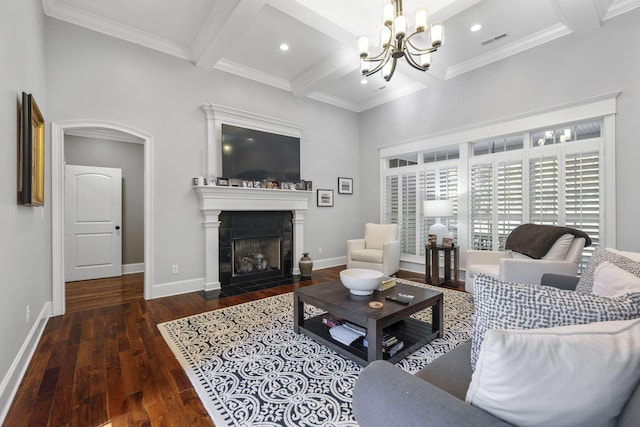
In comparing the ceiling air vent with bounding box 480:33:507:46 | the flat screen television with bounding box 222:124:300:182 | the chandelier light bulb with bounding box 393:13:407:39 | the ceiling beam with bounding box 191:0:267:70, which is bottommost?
the flat screen television with bounding box 222:124:300:182

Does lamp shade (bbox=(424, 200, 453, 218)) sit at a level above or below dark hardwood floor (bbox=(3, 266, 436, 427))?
above

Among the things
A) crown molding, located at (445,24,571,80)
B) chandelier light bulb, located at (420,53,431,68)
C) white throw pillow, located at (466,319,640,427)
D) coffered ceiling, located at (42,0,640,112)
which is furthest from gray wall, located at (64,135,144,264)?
white throw pillow, located at (466,319,640,427)

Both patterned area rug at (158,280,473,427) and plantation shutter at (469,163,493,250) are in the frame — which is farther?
plantation shutter at (469,163,493,250)

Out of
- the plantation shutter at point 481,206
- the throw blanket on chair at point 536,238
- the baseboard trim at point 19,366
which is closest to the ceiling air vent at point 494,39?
the plantation shutter at point 481,206

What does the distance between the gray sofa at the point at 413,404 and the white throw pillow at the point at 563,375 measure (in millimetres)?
45

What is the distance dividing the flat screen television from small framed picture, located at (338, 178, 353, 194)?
109cm

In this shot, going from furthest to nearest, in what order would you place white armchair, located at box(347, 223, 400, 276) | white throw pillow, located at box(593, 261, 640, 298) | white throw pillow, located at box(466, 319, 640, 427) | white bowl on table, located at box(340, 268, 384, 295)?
white armchair, located at box(347, 223, 400, 276) → white bowl on table, located at box(340, 268, 384, 295) → white throw pillow, located at box(593, 261, 640, 298) → white throw pillow, located at box(466, 319, 640, 427)

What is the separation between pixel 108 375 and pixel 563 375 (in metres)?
2.50

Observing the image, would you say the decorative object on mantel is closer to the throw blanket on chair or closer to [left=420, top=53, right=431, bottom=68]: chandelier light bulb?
the throw blanket on chair

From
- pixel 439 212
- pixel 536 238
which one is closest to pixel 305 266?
pixel 439 212

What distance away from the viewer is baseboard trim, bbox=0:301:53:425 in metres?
1.62

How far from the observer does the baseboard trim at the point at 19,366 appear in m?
1.62

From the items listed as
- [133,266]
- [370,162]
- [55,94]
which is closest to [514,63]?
[370,162]

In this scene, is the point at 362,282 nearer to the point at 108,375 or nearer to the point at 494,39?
the point at 108,375
